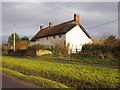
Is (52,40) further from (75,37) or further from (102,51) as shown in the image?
(102,51)

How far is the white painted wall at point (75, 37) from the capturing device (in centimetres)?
3238

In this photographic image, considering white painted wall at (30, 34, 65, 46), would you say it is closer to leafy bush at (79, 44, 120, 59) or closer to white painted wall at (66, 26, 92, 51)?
white painted wall at (66, 26, 92, 51)

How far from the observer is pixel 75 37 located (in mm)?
33312

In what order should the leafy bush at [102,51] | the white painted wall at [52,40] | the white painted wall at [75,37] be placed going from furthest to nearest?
the white painted wall at [52,40] → the white painted wall at [75,37] → the leafy bush at [102,51]

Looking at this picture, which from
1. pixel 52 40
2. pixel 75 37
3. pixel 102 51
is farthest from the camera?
pixel 52 40

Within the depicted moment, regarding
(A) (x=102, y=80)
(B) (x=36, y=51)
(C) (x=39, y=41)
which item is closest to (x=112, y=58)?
(A) (x=102, y=80)

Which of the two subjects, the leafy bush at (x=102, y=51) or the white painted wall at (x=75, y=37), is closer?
the leafy bush at (x=102, y=51)

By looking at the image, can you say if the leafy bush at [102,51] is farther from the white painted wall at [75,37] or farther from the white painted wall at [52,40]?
the white painted wall at [52,40]

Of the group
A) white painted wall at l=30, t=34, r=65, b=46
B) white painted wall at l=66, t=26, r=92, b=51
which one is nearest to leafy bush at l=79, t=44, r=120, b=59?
white painted wall at l=66, t=26, r=92, b=51

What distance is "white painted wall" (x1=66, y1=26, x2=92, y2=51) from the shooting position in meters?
32.4

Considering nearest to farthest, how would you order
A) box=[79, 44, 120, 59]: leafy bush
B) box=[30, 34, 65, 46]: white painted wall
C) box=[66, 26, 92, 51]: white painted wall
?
box=[79, 44, 120, 59]: leafy bush, box=[66, 26, 92, 51]: white painted wall, box=[30, 34, 65, 46]: white painted wall

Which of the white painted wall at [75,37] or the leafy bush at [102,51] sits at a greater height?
A: the white painted wall at [75,37]

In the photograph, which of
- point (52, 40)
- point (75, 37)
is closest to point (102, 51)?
point (75, 37)

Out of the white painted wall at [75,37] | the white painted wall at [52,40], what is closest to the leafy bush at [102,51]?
the white painted wall at [75,37]
